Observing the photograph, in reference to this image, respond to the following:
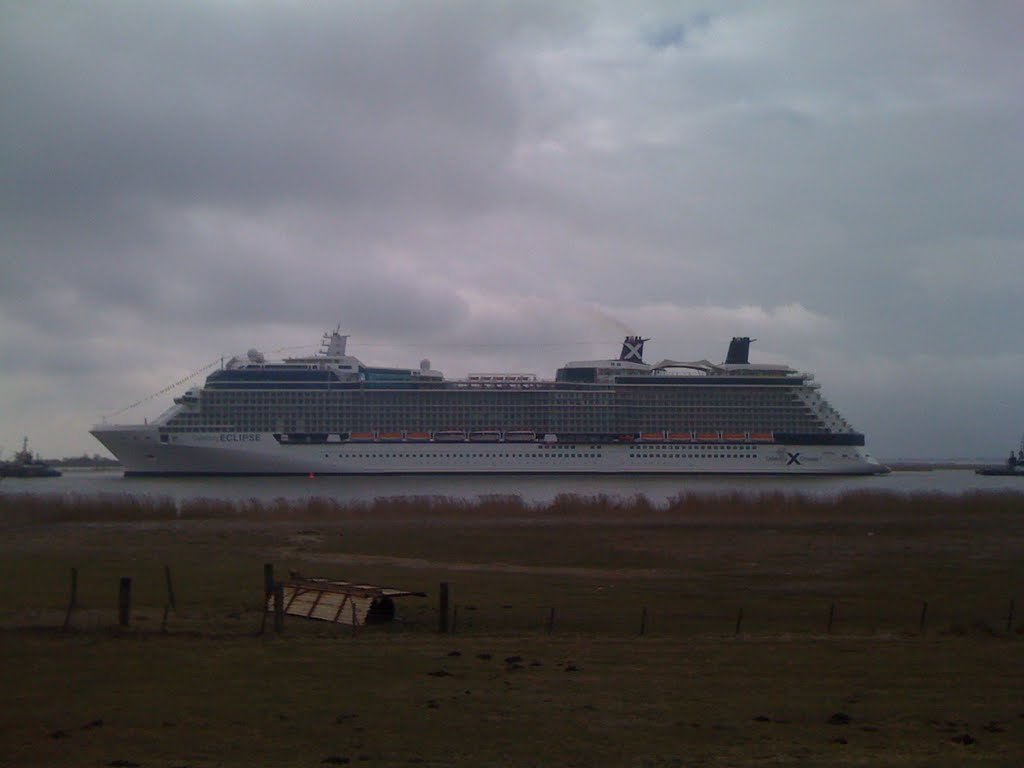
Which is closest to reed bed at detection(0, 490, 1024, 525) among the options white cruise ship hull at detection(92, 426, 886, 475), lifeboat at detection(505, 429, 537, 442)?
white cruise ship hull at detection(92, 426, 886, 475)

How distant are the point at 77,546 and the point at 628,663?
20.0m

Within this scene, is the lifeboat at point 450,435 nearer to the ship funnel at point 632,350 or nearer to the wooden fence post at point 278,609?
the ship funnel at point 632,350

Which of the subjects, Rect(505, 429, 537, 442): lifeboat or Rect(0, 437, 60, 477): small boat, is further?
Rect(0, 437, 60, 477): small boat

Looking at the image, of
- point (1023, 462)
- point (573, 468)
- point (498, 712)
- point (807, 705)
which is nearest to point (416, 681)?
point (498, 712)

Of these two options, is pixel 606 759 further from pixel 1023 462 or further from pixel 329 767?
pixel 1023 462

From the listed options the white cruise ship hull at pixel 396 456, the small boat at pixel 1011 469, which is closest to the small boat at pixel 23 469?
the white cruise ship hull at pixel 396 456

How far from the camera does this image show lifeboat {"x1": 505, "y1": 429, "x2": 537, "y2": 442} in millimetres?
73500

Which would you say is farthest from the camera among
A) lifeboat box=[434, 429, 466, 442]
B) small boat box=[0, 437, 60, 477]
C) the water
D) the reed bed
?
small boat box=[0, 437, 60, 477]

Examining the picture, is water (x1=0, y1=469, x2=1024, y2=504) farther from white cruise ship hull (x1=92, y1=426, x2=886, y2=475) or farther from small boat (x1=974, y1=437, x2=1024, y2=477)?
small boat (x1=974, y1=437, x2=1024, y2=477)

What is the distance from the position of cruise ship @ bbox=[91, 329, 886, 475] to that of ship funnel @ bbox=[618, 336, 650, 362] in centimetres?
523

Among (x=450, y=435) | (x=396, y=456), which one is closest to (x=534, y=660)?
(x=396, y=456)

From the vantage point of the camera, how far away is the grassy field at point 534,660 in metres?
7.55

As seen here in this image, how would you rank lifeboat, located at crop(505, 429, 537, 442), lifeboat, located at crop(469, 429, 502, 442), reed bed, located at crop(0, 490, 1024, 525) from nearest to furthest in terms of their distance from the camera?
reed bed, located at crop(0, 490, 1024, 525) → lifeboat, located at crop(469, 429, 502, 442) → lifeboat, located at crop(505, 429, 537, 442)

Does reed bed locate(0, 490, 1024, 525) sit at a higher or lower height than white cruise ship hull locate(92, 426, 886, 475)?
lower
